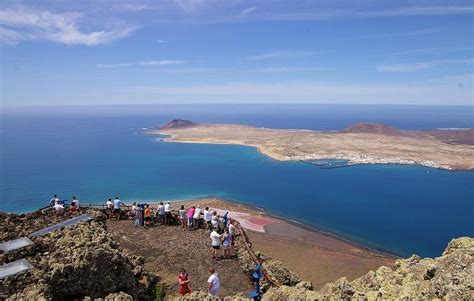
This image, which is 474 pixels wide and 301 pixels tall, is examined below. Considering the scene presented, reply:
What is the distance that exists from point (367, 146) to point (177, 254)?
94.9 meters

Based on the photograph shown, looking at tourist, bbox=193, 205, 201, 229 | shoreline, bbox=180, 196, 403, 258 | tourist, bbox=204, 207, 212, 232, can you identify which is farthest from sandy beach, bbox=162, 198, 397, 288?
tourist, bbox=193, 205, 201, 229

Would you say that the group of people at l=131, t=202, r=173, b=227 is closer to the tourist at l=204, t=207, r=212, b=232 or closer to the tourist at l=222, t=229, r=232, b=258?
the tourist at l=204, t=207, r=212, b=232

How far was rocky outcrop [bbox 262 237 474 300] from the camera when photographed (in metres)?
7.21

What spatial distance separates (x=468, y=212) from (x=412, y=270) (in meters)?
52.6

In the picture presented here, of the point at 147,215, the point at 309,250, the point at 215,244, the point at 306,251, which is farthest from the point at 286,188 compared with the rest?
the point at 215,244

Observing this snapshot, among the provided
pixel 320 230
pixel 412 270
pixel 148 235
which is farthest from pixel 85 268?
pixel 320 230

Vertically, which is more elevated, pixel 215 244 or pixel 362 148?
pixel 215 244

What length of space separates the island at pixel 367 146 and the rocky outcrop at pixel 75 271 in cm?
7709

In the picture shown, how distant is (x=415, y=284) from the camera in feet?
26.4

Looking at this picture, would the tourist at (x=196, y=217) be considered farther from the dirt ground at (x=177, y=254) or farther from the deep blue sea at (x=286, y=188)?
the deep blue sea at (x=286, y=188)

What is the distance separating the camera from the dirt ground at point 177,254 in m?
14.6

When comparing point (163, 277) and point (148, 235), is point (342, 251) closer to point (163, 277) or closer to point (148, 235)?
point (148, 235)

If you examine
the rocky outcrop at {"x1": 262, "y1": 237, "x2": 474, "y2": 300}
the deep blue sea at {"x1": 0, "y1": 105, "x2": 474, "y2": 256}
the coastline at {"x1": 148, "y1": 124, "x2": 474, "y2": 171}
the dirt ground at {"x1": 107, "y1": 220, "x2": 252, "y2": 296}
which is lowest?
the deep blue sea at {"x1": 0, "y1": 105, "x2": 474, "y2": 256}

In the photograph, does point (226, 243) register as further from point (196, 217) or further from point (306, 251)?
point (306, 251)
